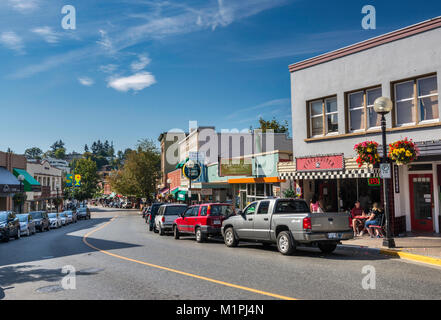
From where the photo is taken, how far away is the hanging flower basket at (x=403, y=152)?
45.0 ft

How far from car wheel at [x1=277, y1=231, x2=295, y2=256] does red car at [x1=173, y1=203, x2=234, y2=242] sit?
385 centimetres

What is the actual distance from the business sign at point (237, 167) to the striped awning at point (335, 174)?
4.93 meters

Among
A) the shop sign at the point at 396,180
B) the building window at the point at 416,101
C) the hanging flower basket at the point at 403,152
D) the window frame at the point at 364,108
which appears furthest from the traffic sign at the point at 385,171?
the window frame at the point at 364,108

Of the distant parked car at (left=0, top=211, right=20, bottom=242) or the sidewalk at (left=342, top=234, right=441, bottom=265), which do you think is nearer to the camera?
the sidewalk at (left=342, top=234, right=441, bottom=265)

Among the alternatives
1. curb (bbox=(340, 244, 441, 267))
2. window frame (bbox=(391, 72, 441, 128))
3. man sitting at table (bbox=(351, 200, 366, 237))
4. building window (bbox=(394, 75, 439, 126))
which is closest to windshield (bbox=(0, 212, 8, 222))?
man sitting at table (bbox=(351, 200, 366, 237))

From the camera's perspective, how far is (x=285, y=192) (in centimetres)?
2100

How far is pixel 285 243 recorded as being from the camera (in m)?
12.5

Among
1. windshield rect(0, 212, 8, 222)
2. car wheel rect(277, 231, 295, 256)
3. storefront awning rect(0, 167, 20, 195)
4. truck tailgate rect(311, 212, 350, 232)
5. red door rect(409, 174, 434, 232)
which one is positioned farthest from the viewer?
storefront awning rect(0, 167, 20, 195)

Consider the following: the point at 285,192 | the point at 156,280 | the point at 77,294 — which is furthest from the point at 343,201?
the point at 77,294

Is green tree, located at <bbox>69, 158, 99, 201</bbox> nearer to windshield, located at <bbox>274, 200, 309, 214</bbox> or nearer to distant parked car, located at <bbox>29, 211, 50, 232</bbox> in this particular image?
distant parked car, located at <bbox>29, 211, 50, 232</bbox>

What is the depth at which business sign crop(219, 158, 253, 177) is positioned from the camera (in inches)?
979

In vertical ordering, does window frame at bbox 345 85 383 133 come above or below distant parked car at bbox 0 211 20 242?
above

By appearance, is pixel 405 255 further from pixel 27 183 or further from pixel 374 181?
pixel 27 183
